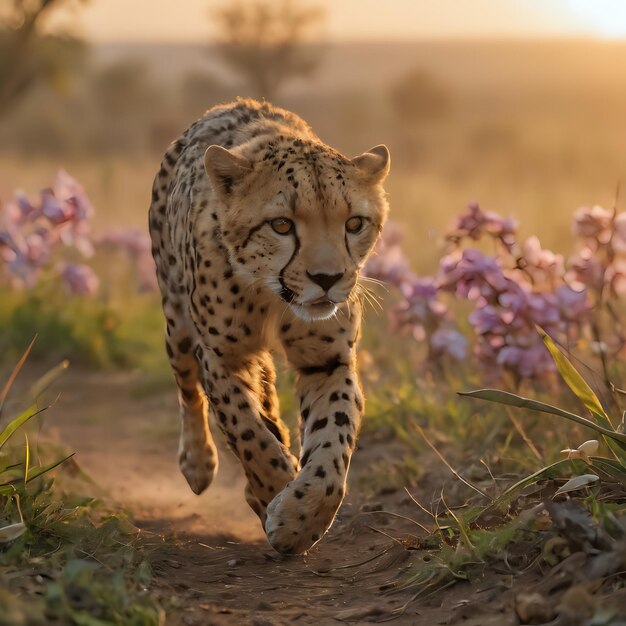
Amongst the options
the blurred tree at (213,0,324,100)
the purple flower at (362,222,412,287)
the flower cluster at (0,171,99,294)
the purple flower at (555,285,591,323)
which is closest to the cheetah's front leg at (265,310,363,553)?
the purple flower at (555,285,591,323)

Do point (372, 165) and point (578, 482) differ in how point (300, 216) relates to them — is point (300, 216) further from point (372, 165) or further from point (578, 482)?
point (578, 482)

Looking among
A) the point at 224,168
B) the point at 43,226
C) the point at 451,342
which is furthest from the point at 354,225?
the point at 43,226

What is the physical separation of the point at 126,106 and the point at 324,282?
133 ft

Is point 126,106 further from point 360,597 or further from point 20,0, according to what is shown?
point 360,597

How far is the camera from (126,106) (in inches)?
1686

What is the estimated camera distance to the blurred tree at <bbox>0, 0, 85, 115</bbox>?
14.4 metres

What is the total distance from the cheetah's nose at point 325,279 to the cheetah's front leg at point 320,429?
0.40m

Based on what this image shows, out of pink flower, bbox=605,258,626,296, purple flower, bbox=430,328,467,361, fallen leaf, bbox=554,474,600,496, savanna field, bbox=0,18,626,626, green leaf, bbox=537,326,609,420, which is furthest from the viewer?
purple flower, bbox=430,328,467,361

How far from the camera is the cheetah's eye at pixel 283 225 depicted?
371 cm

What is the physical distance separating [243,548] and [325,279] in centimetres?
112

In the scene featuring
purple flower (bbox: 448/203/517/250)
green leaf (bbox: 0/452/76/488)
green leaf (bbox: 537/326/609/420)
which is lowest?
green leaf (bbox: 0/452/76/488)

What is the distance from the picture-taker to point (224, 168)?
12.7ft

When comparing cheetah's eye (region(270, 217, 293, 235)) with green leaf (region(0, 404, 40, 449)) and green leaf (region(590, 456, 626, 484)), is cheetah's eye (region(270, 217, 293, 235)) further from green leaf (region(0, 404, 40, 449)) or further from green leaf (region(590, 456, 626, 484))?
green leaf (region(590, 456, 626, 484))

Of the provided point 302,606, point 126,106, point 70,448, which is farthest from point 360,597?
point 126,106
